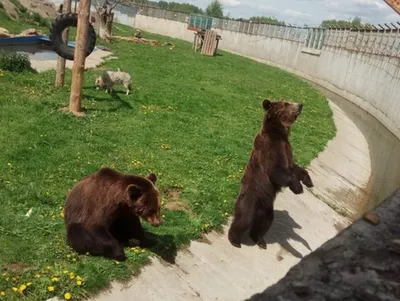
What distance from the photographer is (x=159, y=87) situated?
61.1 ft

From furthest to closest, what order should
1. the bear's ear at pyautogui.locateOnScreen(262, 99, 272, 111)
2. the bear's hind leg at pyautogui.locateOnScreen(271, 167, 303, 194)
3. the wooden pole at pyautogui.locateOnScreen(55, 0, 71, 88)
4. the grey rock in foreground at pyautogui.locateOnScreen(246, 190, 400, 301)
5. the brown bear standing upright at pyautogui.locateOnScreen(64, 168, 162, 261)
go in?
the wooden pole at pyautogui.locateOnScreen(55, 0, 71, 88)
the bear's ear at pyautogui.locateOnScreen(262, 99, 272, 111)
the bear's hind leg at pyautogui.locateOnScreen(271, 167, 303, 194)
the brown bear standing upright at pyautogui.locateOnScreen(64, 168, 162, 261)
the grey rock in foreground at pyautogui.locateOnScreen(246, 190, 400, 301)

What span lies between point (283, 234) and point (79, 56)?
24.6 feet

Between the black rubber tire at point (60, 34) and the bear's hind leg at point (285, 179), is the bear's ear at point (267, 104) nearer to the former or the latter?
the bear's hind leg at point (285, 179)

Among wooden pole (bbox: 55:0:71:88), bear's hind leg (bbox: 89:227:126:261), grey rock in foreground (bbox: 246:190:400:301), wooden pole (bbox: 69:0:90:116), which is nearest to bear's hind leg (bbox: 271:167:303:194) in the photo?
bear's hind leg (bbox: 89:227:126:261)

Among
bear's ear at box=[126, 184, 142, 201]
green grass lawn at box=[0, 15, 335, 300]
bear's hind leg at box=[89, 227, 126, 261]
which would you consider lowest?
green grass lawn at box=[0, 15, 335, 300]

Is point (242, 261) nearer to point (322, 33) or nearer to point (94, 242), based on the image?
point (94, 242)

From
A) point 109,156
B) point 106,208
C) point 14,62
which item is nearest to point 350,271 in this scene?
point 106,208

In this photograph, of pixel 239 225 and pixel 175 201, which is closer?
pixel 239 225

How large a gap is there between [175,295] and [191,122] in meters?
8.43

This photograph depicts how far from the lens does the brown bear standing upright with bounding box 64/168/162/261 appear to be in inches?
235

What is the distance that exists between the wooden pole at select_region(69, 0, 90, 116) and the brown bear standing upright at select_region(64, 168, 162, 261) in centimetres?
684

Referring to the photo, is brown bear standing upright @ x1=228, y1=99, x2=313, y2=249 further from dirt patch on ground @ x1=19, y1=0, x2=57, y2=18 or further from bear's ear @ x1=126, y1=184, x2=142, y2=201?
dirt patch on ground @ x1=19, y1=0, x2=57, y2=18

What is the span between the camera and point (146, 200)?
597 centimetres

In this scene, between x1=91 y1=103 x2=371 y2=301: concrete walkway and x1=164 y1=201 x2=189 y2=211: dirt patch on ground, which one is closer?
x1=91 y1=103 x2=371 y2=301: concrete walkway
